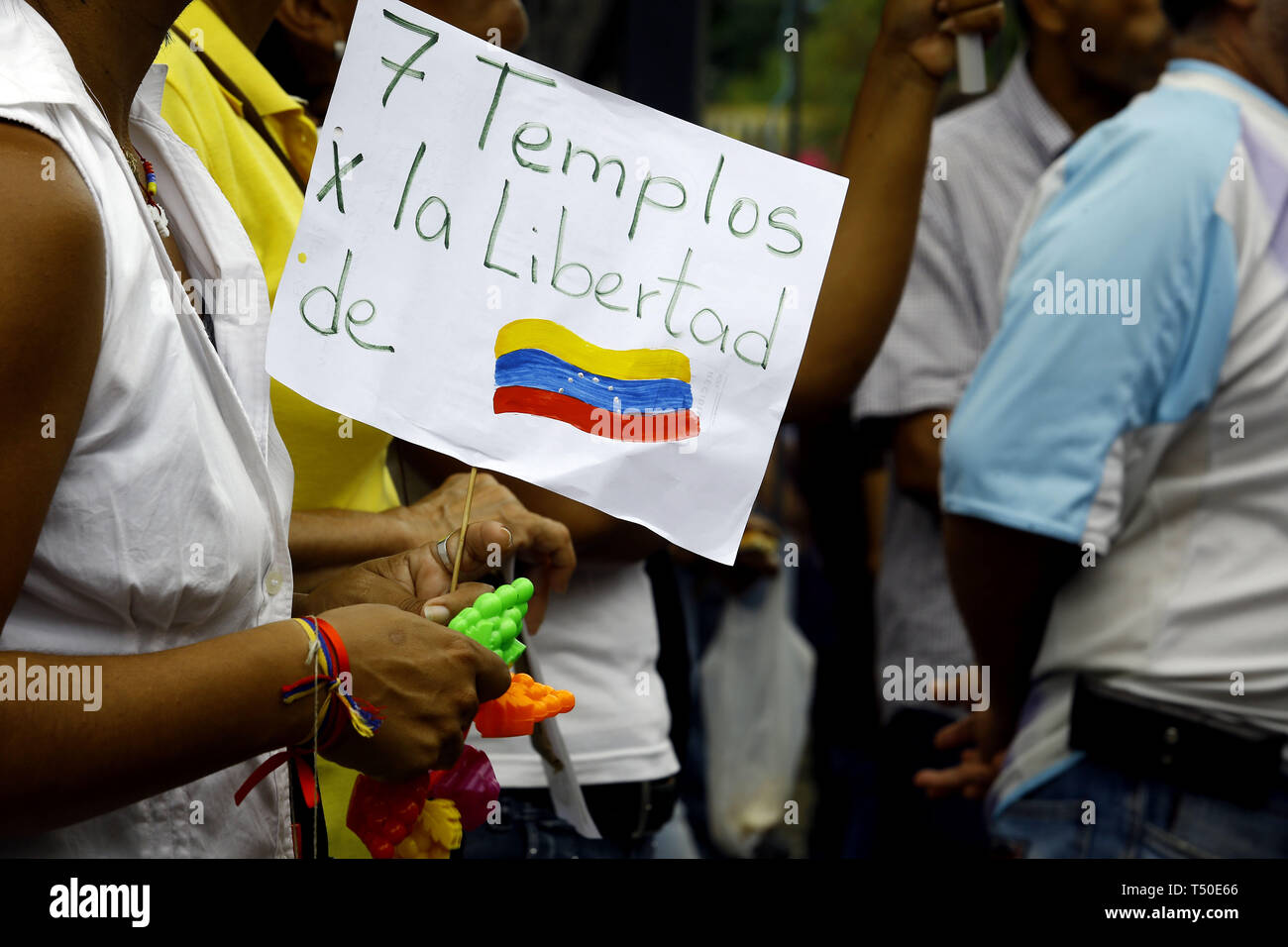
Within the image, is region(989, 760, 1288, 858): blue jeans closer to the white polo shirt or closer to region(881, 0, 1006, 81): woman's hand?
region(881, 0, 1006, 81): woman's hand

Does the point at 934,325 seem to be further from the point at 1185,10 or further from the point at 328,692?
the point at 328,692

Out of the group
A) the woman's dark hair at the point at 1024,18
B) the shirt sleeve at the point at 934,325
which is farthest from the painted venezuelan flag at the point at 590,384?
the woman's dark hair at the point at 1024,18

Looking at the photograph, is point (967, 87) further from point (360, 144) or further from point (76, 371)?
point (76, 371)

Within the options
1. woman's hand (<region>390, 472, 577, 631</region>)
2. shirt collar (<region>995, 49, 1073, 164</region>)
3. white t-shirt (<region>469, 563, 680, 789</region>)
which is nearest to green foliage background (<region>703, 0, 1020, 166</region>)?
shirt collar (<region>995, 49, 1073, 164</region>)

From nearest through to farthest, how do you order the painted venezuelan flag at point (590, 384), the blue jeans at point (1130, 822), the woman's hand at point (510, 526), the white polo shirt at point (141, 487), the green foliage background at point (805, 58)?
the white polo shirt at point (141, 487) → the painted venezuelan flag at point (590, 384) → the woman's hand at point (510, 526) → the blue jeans at point (1130, 822) → the green foliage background at point (805, 58)

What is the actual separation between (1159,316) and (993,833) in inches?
31.3

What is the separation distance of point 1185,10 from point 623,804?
1.43 m

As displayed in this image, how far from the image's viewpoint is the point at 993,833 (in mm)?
1993

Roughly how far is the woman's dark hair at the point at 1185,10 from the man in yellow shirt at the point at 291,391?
1.22m

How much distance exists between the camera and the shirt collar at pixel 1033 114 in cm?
287

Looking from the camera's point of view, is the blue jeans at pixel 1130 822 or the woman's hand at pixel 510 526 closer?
Answer: the woman's hand at pixel 510 526

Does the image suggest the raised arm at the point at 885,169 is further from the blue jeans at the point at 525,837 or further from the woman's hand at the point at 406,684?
the woman's hand at the point at 406,684
